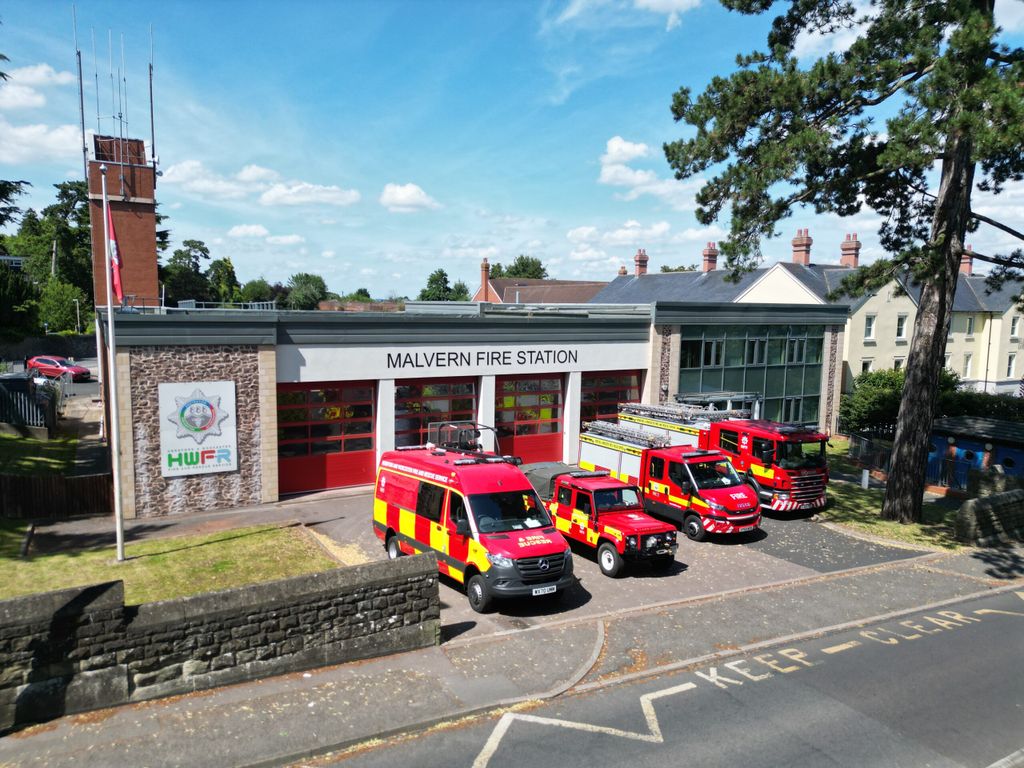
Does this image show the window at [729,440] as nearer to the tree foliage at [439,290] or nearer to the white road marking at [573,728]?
the white road marking at [573,728]

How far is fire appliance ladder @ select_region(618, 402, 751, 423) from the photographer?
78.6ft

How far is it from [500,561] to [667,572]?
500 cm

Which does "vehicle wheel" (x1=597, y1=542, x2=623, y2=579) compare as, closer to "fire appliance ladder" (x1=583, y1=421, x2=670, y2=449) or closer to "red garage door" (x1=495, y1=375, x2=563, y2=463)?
"fire appliance ladder" (x1=583, y1=421, x2=670, y2=449)

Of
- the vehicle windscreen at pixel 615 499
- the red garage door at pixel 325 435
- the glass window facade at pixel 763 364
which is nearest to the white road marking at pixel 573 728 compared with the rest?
the vehicle windscreen at pixel 615 499

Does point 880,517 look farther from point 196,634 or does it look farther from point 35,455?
point 35,455

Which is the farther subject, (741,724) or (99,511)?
(99,511)

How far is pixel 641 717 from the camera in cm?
978

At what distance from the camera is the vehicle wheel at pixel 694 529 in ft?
61.2

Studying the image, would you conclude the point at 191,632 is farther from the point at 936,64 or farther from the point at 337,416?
the point at 936,64

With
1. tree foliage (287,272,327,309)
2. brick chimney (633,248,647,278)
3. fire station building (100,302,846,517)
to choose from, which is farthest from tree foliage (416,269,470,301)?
fire station building (100,302,846,517)

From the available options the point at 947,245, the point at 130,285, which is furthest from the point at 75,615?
the point at 130,285

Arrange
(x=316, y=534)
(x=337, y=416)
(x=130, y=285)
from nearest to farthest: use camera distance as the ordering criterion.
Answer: (x=316, y=534)
(x=337, y=416)
(x=130, y=285)

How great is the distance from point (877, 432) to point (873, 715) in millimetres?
27790

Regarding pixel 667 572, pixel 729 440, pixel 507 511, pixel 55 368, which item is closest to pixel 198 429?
pixel 507 511
